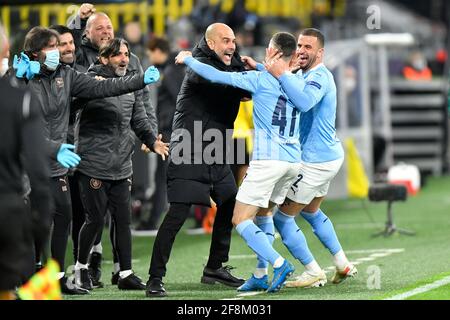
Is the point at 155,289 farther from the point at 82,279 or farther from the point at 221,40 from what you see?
the point at 221,40

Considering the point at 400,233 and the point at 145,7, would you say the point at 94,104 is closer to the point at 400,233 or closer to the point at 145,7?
the point at 400,233

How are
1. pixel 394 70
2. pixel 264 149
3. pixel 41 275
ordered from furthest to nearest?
pixel 394 70
pixel 264 149
pixel 41 275

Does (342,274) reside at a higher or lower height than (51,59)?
lower

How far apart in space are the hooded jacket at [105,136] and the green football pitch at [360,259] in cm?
100

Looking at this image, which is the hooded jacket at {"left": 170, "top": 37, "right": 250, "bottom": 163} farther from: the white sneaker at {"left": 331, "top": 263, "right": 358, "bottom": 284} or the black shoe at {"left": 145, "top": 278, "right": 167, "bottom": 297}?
the white sneaker at {"left": 331, "top": 263, "right": 358, "bottom": 284}

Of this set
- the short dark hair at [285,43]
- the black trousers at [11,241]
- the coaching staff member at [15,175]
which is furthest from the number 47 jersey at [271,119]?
the black trousers at [11,241]

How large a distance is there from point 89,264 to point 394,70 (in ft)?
62.8

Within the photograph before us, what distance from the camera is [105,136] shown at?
32.6 ft

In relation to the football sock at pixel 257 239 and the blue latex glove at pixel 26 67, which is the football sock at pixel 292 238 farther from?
the blue latex glove at pixel 26 67

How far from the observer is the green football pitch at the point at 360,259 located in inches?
371

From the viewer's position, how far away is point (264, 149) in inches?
371

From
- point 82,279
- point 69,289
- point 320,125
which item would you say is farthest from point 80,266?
point 320,125

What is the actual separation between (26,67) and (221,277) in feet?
7.90
